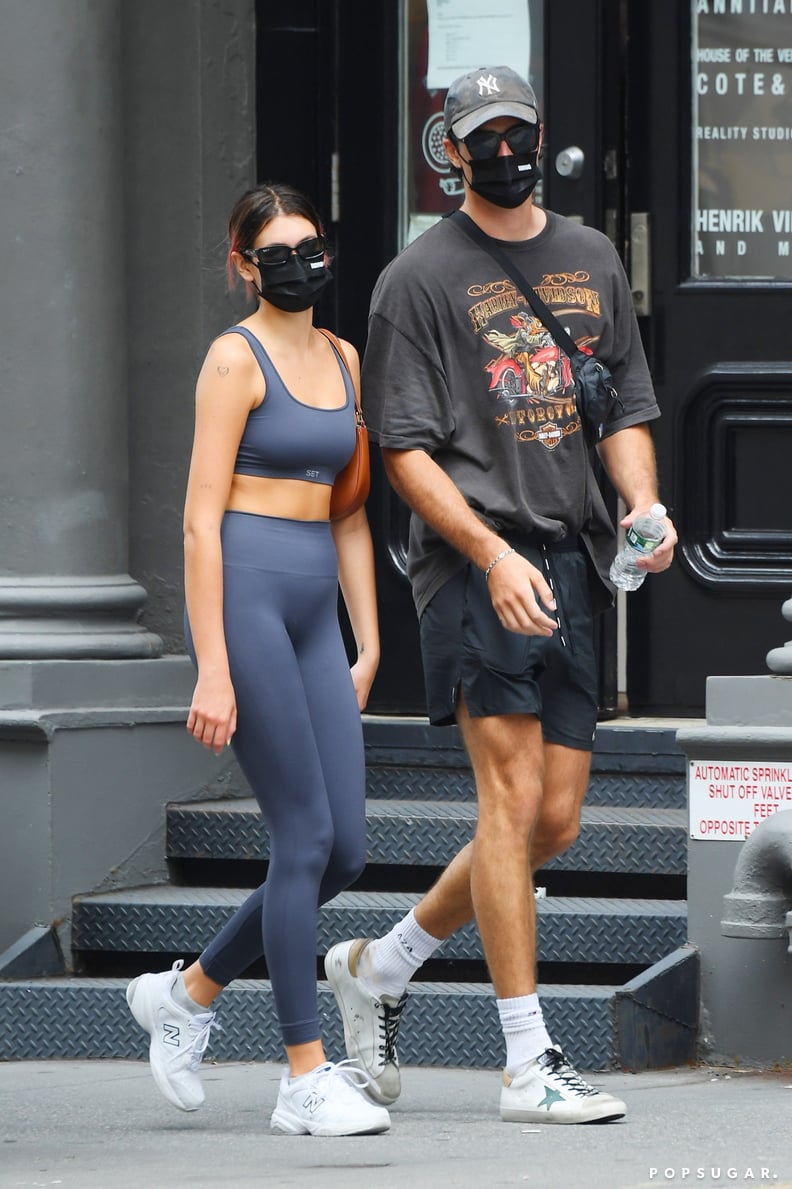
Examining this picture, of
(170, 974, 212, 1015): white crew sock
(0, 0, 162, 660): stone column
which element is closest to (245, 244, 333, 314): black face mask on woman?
(170, 974, 212, 1015): white crew sock

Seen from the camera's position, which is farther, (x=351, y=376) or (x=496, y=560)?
(x=351, y=376)

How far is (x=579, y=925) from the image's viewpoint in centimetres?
568

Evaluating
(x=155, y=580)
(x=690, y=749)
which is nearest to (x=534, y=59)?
(x=155, y=580)

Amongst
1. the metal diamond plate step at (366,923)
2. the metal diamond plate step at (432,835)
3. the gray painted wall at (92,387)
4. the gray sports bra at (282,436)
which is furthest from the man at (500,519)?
the gray painted wall at (92,387)

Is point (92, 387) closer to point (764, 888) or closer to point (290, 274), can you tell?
point (290, 274)

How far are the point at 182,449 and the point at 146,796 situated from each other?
1.11 metres

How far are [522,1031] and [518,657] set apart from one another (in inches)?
30.4

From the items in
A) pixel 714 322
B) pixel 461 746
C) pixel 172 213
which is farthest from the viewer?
pixel 172 213

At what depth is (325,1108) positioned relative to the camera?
Answer: 4477 mm

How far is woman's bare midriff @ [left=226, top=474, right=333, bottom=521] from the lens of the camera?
4.57m

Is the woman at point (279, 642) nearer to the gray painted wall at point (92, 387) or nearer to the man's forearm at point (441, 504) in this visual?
the man's forearm at point (441, 504)

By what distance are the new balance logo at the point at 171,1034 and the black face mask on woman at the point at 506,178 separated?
6.25 feet

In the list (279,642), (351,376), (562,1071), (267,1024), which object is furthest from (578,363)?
(267,1024)

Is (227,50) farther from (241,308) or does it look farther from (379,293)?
(379,293)
